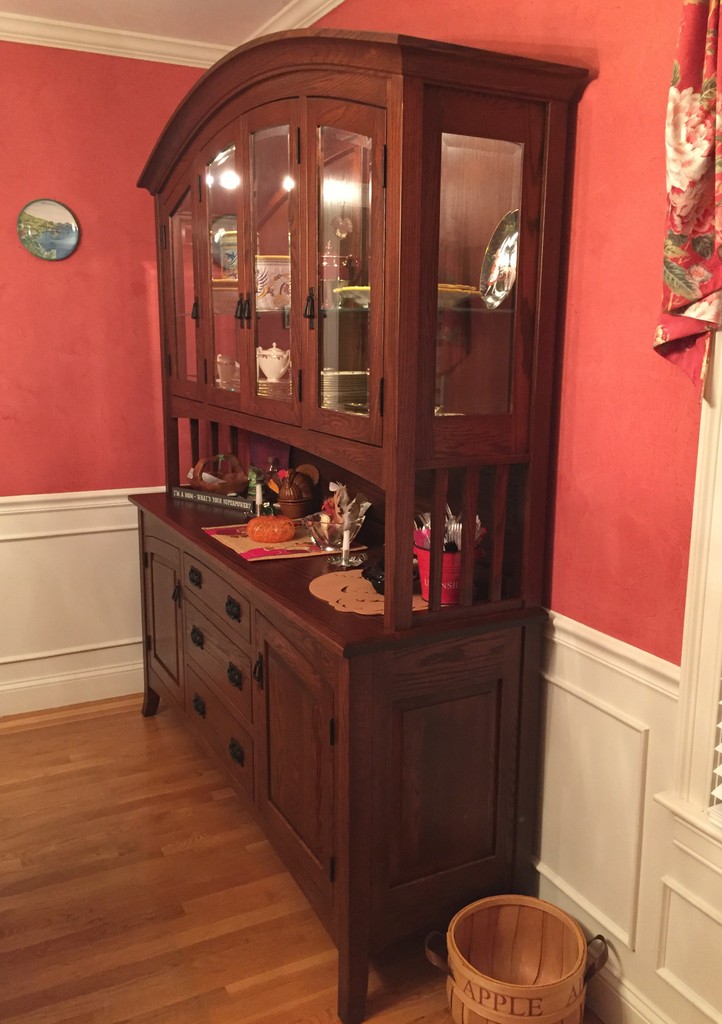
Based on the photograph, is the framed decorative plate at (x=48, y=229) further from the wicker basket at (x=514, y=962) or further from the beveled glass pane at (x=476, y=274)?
the wicker basket at (x=514, y=962)

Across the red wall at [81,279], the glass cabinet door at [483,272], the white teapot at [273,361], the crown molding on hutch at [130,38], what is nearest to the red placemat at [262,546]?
the white teapot at [273,361]

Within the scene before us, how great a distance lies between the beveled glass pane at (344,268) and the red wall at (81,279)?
160cm

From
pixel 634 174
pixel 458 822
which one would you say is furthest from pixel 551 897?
pixel 634 174

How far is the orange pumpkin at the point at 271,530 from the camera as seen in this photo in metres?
Answer: 2.49

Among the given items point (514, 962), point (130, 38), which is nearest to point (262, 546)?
point (514, 962)

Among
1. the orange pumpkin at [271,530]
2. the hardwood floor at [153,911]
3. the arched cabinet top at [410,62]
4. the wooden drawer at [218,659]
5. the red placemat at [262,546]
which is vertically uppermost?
the arched cabinet top at [410,62]

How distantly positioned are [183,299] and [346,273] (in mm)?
1225

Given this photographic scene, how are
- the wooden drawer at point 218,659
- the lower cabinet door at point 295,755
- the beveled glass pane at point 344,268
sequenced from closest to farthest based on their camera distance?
the beveled glass pane at point 344,268 < the lower cabinet door at point 295,755 < the wooden drawer at point 218,659

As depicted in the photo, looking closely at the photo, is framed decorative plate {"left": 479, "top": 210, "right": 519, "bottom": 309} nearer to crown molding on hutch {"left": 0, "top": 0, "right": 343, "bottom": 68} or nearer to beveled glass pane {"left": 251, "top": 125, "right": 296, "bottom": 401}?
beveled glass pane {"left": 251, "top": 125, "right": 296, "bottom": 401}

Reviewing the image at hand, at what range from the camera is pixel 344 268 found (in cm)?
191

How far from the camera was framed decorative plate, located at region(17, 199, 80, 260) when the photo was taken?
3.12m

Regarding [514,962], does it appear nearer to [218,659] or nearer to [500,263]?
[218,659]

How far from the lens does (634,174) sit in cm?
164

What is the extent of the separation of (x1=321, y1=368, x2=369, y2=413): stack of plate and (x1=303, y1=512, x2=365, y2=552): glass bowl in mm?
457
